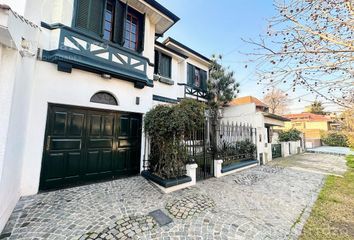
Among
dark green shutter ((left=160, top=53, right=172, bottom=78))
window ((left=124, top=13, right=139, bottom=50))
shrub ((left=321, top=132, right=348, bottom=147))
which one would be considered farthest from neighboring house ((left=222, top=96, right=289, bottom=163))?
shrub ((left=321, top=132, right=348, bottom=147))

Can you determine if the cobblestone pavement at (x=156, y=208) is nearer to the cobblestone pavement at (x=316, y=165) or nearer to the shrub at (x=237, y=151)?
the shrub at (x=237, y=151)

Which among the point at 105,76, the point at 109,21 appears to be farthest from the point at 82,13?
the point at 105,76

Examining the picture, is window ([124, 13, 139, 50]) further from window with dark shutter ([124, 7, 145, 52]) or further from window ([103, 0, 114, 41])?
window ([103, 0, 114, 41])

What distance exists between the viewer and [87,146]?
16.4 ft

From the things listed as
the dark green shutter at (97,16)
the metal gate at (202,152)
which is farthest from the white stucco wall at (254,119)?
the dark green shutter at (97,16)

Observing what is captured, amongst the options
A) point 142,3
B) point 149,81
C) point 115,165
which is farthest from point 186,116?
point 142,3

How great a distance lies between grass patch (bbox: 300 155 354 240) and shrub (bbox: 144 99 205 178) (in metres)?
3.47

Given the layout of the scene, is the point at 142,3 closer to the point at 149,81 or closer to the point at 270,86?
the point at 149,81

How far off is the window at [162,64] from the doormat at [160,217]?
7.34 metres

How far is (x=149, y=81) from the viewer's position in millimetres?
6539

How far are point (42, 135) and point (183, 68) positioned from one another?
8.84m

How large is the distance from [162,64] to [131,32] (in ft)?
10.6

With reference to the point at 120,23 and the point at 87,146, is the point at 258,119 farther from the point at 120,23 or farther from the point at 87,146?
the point at 87,146

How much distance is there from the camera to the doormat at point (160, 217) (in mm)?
3289
